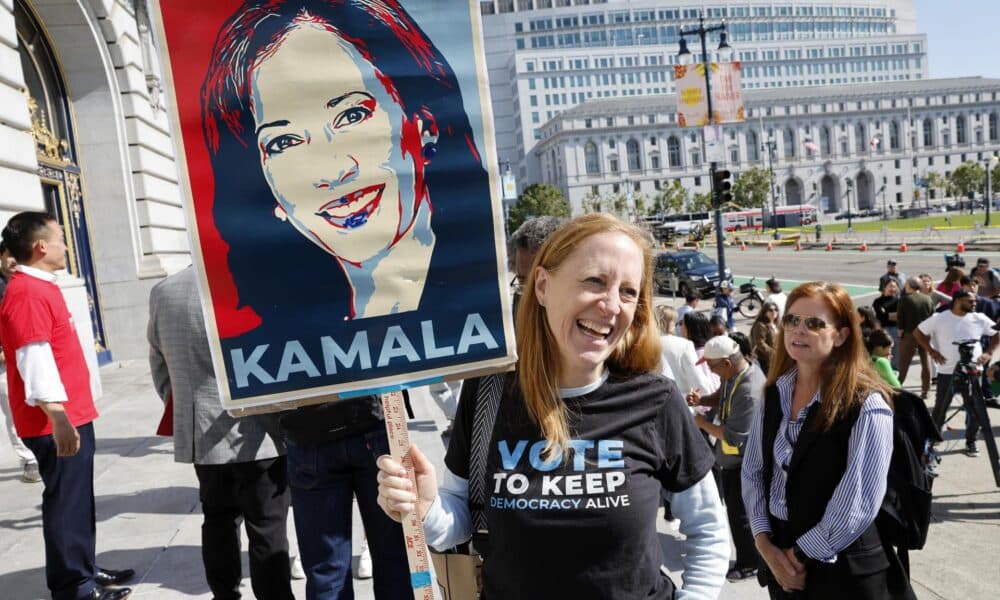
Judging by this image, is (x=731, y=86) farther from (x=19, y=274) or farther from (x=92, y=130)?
(x=19, y=274)

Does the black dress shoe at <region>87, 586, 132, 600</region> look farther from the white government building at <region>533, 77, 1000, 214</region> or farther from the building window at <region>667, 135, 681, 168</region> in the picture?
the building window at <region>667, 135, 681, 168</region>

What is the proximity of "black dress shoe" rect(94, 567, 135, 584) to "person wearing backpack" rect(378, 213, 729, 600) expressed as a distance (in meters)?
3.40

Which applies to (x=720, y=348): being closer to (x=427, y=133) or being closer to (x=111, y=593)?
(x=427, y=133)

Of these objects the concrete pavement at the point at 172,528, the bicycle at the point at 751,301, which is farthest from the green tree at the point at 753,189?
the concrete pavement at the point at 172,528

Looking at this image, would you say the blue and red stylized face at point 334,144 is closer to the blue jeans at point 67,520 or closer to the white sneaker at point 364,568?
the blue jeans at point 67,520

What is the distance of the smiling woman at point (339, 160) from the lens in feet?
6.15

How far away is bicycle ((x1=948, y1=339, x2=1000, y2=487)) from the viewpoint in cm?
592

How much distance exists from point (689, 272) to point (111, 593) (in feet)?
78.6

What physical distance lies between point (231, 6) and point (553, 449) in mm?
1421

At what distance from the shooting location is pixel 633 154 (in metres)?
121

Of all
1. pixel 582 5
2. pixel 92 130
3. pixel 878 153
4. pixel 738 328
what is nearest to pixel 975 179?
pixel 878 153

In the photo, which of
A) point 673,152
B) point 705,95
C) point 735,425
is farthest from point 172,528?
point 673,152

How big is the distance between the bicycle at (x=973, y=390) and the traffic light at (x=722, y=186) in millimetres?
11767

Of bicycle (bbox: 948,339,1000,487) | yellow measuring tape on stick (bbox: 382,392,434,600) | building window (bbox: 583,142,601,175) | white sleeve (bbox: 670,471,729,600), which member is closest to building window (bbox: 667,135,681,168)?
building window (bbox: 583,142,601,175)
